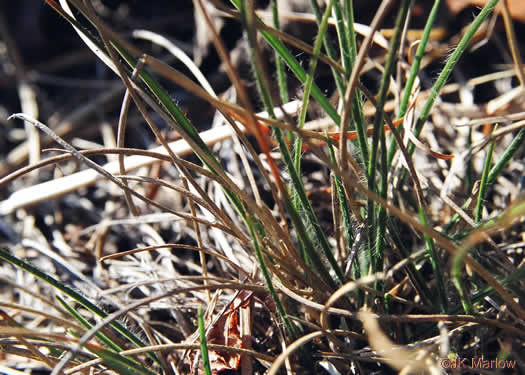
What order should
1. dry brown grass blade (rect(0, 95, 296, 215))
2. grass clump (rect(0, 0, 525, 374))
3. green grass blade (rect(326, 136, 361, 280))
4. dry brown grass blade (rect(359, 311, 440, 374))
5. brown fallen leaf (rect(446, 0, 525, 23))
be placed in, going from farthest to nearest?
Result: brown fallen leaf (rect(446, 0, 525, 23)) → dry brown grass blade (rect(0, 95, 296, 215)) → green grass blade (rect(326, 136, 361, 280)) → grass clump (rect(0, 0, 525, 374)) → dry brown grass blade (rect(359, 311, 440, 374))

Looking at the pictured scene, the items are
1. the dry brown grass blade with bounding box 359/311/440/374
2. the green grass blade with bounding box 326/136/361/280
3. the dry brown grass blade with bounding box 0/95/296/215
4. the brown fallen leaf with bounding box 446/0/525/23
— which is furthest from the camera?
the brown fallen leaf with bounding box 446/0/525/23

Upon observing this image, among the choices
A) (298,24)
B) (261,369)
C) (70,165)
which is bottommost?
(261,369)

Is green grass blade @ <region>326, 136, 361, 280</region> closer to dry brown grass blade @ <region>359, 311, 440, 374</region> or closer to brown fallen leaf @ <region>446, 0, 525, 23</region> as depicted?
dry brown grass blade @ <region>359, 311, 440, 374</region>

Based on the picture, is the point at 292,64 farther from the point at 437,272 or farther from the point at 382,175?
the point at 437,272

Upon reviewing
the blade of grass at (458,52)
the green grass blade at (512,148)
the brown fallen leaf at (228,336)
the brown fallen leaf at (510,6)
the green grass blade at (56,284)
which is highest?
the brown fallen leaf at (510,6)

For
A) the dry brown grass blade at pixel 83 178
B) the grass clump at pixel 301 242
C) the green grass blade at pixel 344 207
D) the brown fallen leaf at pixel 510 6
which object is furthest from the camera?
the brown fallen leaf at pixel 510 6

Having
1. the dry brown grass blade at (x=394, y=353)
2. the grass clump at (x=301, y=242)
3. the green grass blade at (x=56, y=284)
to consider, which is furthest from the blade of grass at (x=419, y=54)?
the green grass blade at (x=56, y=284)

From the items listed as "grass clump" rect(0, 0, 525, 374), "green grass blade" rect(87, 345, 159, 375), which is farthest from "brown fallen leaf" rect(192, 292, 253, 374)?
"green grass blade" rect(87, 345, 159, 375)

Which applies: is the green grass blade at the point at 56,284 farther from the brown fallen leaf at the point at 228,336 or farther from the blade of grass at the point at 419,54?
the blade of grass at the point at 419,54

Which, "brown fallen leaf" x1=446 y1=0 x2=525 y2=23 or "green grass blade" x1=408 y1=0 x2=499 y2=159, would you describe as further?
"brown fallen leaf" x1=446 y1=0 x2=525 y2=23

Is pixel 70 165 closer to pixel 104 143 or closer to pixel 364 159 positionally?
pixel 104 143

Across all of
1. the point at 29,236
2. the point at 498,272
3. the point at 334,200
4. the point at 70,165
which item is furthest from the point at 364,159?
the point at 70,165
